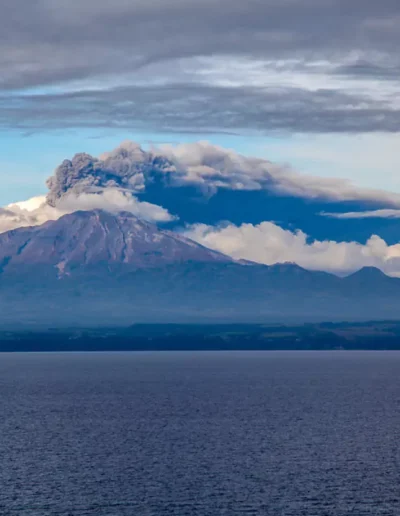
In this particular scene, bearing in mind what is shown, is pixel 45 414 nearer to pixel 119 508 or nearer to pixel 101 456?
pixel 101 456

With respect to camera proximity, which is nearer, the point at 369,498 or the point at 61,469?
the point at 369,498

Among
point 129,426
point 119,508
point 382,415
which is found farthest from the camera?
point 382,415

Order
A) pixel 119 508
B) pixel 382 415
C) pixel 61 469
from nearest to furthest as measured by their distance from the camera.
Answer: pixel 119 508 → pixel 61 469 → pixel 382 415

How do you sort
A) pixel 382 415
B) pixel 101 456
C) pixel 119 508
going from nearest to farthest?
pixel 119 508
pixel 101 456
pixel 382 415

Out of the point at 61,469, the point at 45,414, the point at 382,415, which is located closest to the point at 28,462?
the point at 61,469

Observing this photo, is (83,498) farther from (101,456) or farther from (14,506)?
(101,456)

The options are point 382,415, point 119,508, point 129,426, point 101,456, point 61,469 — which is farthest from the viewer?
point 382,415

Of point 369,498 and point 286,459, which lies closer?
point 369,498

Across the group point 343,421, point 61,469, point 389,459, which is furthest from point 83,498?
point 343,421
